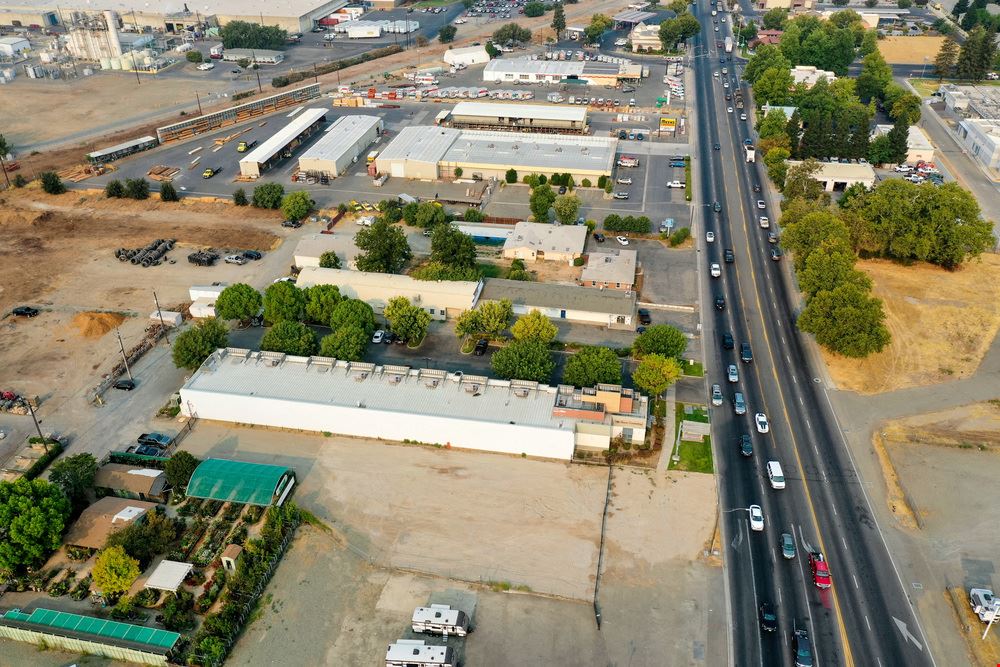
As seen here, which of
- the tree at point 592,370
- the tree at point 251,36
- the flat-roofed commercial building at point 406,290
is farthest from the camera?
the tree at point 251,36

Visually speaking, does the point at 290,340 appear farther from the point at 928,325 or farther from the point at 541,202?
the point at 928,325

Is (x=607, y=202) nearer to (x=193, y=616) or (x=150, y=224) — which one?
(x=150, y=224)

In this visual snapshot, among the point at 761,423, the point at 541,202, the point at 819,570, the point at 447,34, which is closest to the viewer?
the point at 819,570

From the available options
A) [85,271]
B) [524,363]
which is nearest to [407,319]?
[524,363]

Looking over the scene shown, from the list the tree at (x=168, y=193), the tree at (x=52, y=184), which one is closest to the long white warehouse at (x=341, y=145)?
the tree at (x=168, y=193)

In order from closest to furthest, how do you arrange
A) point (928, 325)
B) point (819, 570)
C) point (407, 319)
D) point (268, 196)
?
point (819, 570)
point (407, 319)
point (928, 325)
point (268, 196)

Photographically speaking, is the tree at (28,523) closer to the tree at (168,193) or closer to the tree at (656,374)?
the tree at (656,374)
